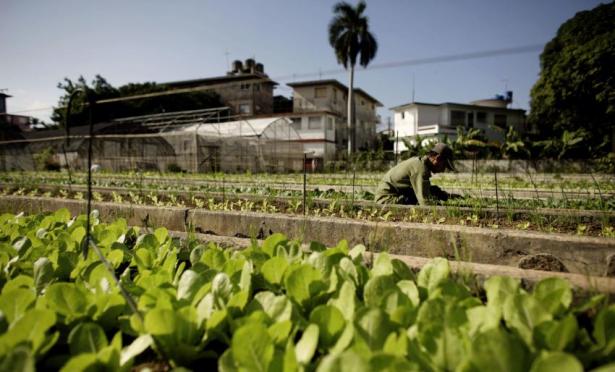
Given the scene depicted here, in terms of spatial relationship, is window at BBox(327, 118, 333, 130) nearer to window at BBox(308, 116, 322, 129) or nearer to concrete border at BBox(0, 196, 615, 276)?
window at BBox(308, 116, 322, 129)

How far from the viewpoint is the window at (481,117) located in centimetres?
3291

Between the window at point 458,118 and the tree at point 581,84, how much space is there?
9399mm

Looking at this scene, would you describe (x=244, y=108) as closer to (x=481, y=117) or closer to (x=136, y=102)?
(x=136, y=102)

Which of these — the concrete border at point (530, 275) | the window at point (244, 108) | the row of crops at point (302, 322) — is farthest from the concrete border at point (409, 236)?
the window at point (244, 108)

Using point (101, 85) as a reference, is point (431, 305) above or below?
below

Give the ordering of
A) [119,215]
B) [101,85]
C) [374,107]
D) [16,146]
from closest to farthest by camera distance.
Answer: [119,215] → [16,146] → [101,85] → [374,107]

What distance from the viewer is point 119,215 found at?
400 cm

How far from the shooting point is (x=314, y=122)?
32.2 metres

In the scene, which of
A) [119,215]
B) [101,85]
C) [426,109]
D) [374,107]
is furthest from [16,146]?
[374,107]

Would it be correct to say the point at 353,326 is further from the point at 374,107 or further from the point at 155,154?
the point at 374,107

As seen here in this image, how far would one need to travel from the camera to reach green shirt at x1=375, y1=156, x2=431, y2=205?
4270 mm

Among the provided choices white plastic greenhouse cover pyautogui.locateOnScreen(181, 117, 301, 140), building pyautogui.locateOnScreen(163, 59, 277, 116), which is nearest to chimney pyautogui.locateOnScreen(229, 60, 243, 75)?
building pyautogui.locateOnScreen(163, 59, 277, 116)

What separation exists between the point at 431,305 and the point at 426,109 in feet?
115

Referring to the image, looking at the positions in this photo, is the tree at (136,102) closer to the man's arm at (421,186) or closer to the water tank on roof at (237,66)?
the water tank on roof at (237,66)
